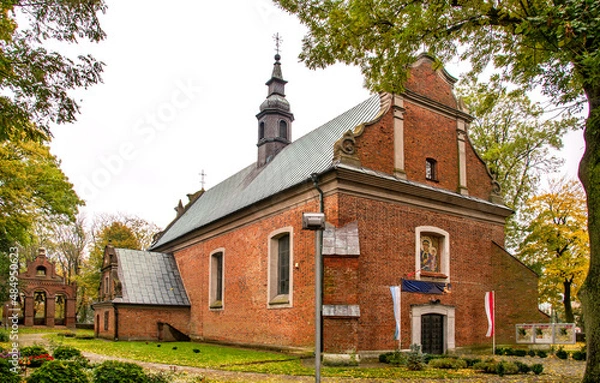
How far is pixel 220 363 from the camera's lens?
13.5 m

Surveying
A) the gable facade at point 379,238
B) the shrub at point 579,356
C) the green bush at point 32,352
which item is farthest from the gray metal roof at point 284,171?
the shrub at point 579,356

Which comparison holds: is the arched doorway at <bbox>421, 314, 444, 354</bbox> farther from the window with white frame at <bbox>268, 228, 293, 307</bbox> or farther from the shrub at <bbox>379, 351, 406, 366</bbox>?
the window with white frame at <bbox>268, 228, 293, 307</bbox>

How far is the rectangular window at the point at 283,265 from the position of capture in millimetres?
18322

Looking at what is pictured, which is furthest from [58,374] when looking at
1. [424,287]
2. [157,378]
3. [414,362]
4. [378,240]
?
[424,287]

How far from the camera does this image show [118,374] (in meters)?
8.03

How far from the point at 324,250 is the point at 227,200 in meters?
12.0

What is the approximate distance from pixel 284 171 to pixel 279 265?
418 cm

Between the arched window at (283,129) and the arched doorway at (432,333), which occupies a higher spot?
the arched window at (283,129)

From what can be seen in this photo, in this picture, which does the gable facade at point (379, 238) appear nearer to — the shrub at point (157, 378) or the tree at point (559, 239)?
the shrub at point (157, 378)

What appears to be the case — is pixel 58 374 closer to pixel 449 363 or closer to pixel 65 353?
pixel 65 353

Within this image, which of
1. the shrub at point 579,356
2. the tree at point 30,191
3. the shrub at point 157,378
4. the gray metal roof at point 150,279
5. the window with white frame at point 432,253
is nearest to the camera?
the shrub at point 157,378

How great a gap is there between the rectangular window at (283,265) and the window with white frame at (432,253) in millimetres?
4537

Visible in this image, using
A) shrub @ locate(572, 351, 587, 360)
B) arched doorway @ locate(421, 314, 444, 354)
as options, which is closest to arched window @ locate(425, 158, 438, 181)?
arched doorway @ locate(421, 314, 444, 354)

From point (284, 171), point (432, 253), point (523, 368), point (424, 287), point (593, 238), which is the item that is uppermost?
point (284, 171)
